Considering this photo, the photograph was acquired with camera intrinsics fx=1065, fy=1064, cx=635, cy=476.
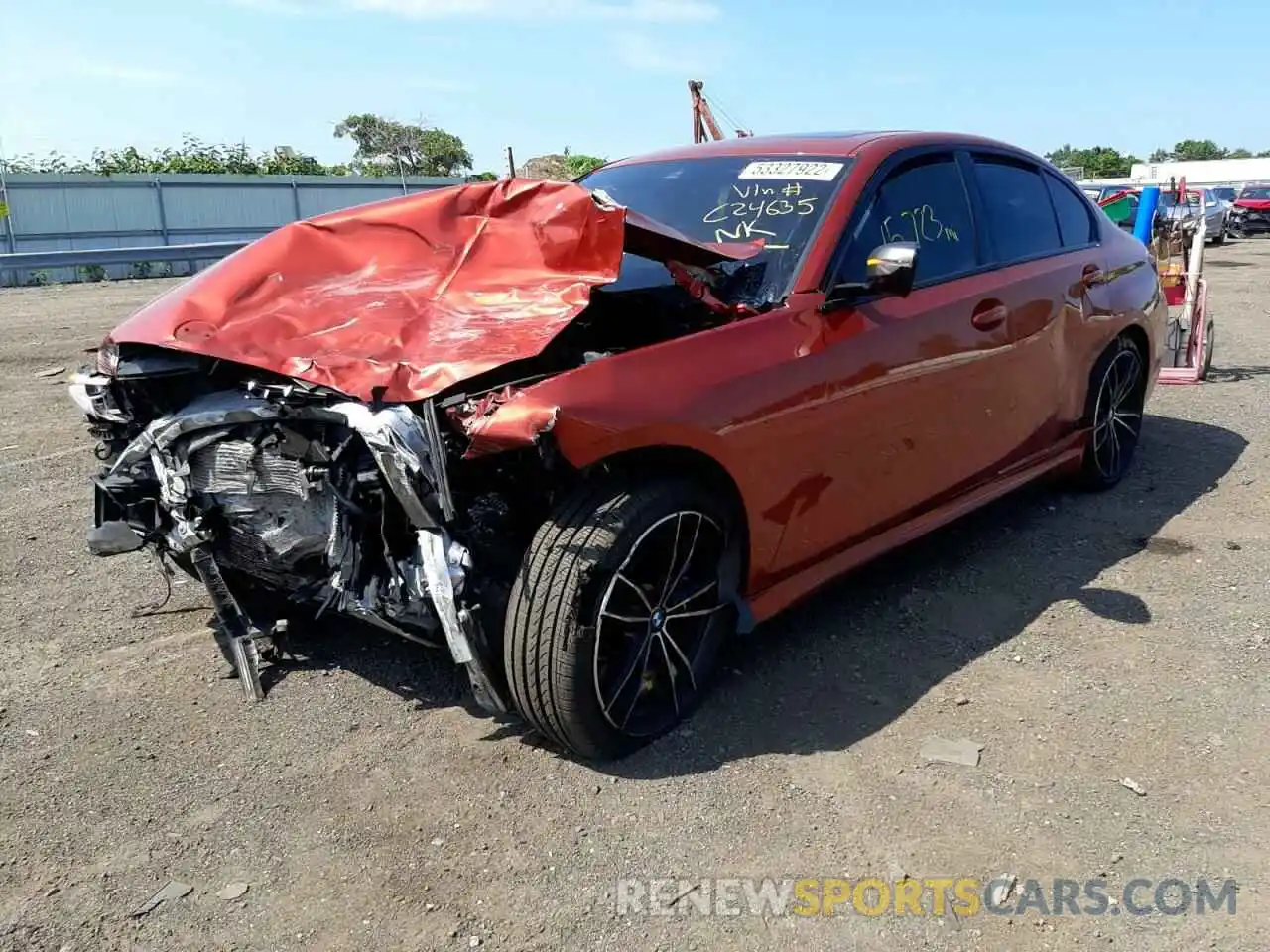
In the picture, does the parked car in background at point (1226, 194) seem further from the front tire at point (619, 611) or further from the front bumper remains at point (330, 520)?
the front bumper remains at point (330, 520)

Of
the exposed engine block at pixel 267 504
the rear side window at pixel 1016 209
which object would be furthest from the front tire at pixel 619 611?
the rear side window at pixel 1016 209

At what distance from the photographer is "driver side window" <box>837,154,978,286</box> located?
377 centimetres

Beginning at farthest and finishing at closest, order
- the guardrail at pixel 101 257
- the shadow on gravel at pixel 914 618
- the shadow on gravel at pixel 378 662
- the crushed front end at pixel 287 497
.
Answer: the guardrail at pixel 101 257 < the shadow on gravel at pixel 378 662 < the shadow on gravel at pixel 914 618 < the crushed front end at pixel 287 497

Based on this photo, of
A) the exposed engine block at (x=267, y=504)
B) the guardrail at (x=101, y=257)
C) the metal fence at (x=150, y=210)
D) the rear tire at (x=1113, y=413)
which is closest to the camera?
the exposed engine block at (x=267, y=504)

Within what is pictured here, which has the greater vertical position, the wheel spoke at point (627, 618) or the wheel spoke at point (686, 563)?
the wheel spoke at point (686, 563)

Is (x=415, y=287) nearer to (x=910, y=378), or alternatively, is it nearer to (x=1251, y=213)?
(x=910, y=378)

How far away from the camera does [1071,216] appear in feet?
16.8

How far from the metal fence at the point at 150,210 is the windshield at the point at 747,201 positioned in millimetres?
16947

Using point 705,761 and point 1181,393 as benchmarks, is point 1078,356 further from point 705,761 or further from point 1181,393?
point 1181,393

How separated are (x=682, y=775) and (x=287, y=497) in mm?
1392

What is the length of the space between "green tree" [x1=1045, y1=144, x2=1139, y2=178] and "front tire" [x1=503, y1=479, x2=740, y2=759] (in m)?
74.2

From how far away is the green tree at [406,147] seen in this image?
46.7 meters

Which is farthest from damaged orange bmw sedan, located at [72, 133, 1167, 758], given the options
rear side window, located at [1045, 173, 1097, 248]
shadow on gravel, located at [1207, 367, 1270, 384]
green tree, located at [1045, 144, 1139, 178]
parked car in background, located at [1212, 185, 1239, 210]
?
green tree, located at [1045, 144, 1139, 178]

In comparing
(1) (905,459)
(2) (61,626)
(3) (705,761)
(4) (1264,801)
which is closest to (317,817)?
(3) (705,761)
